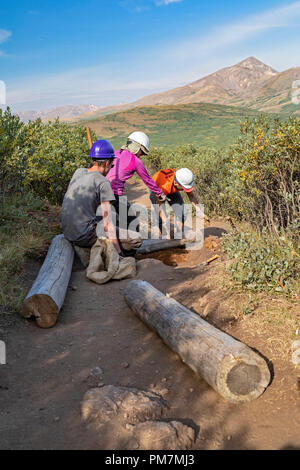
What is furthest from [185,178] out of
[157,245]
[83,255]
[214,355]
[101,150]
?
[214,355]

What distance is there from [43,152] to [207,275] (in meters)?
5.52

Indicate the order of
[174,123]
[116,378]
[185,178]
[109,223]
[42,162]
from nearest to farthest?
[116,378] → [109,223] → [185,178] → [42,162] → [174,123]

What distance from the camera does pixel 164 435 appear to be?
2.30 metres

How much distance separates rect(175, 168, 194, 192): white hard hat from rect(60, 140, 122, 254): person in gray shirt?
150 centimetres

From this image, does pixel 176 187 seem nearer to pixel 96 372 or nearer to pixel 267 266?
pixel 267 266

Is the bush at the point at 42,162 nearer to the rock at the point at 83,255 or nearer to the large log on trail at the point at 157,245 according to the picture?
the rock at the point at 83,255

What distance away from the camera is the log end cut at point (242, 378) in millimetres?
2669

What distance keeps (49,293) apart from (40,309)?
184 millimetres

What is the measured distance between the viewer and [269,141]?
4.98 metres

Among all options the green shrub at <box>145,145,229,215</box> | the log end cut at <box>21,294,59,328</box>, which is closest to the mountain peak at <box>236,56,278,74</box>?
the green shrub at <box>145,145,229,215</box>

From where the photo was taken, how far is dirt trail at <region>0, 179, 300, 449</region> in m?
2.33

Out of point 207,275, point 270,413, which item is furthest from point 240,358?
point 207,275

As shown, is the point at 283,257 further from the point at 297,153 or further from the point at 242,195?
the point at 242,195
